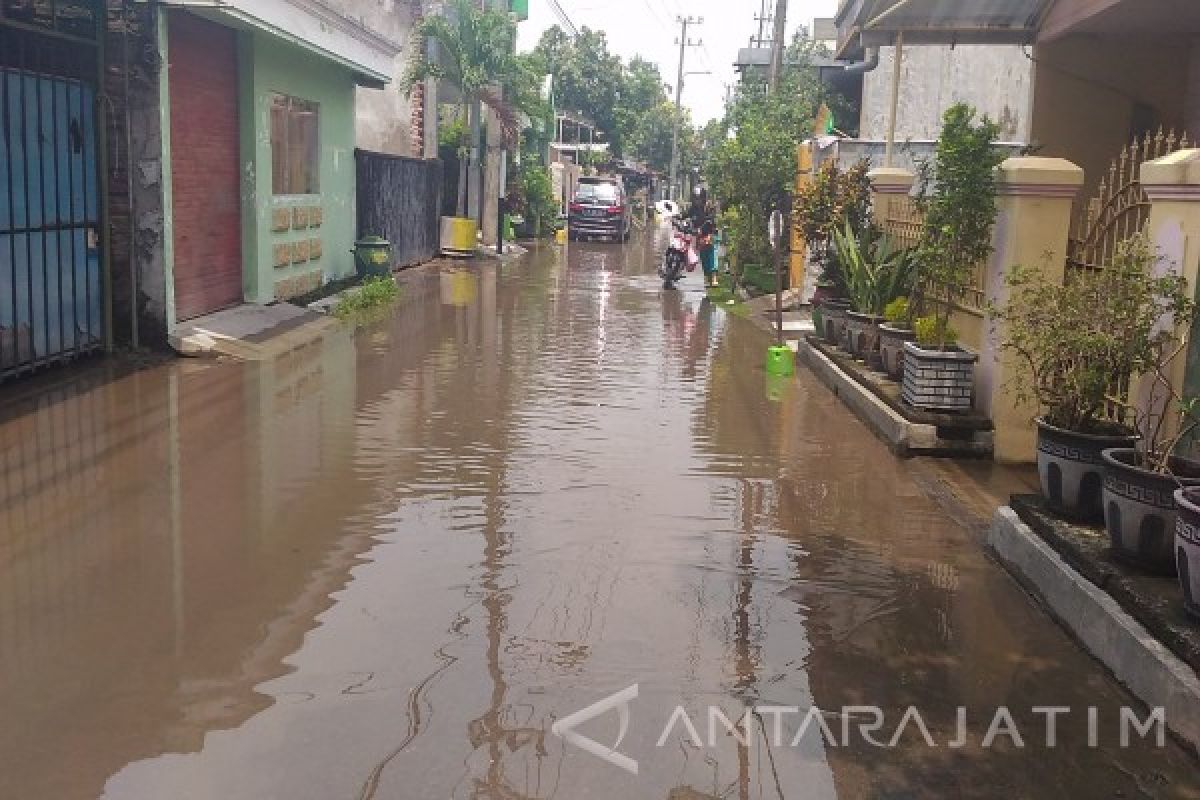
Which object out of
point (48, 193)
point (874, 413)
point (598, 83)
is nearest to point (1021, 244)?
point (874, 413)

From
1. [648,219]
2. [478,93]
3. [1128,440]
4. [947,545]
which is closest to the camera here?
[1128,440]

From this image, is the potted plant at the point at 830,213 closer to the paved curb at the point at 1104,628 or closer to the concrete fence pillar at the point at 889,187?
the concrete fence pillar at the point at 889,187

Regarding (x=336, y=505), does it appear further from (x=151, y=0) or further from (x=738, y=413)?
(x=151, y=0)

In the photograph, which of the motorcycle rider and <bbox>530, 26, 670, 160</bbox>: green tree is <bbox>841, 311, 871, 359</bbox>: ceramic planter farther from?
<bbox>530, 26, 670, 160</bbox>: green tree

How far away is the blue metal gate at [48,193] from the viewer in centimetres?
877

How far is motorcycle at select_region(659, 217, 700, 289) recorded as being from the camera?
20812 mm

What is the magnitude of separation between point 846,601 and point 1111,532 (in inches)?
46.0

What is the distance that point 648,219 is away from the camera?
2293 inches

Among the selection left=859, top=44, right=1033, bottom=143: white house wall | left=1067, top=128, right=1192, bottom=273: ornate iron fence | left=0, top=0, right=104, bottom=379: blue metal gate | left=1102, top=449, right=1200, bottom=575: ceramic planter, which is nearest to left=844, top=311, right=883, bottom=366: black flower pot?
left=1067, top=128, right=1192, bottom=273: ornate iron fence

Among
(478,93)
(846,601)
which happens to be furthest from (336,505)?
(478,93)

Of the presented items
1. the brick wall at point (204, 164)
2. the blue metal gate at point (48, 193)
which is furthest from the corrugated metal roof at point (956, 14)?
the blue metal gate at point (48, 193)

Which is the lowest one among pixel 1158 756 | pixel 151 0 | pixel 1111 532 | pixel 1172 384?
pixel 1158 756

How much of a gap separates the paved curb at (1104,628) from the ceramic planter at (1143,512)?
9.0 inches

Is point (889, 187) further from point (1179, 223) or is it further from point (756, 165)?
point (1179, 223)
